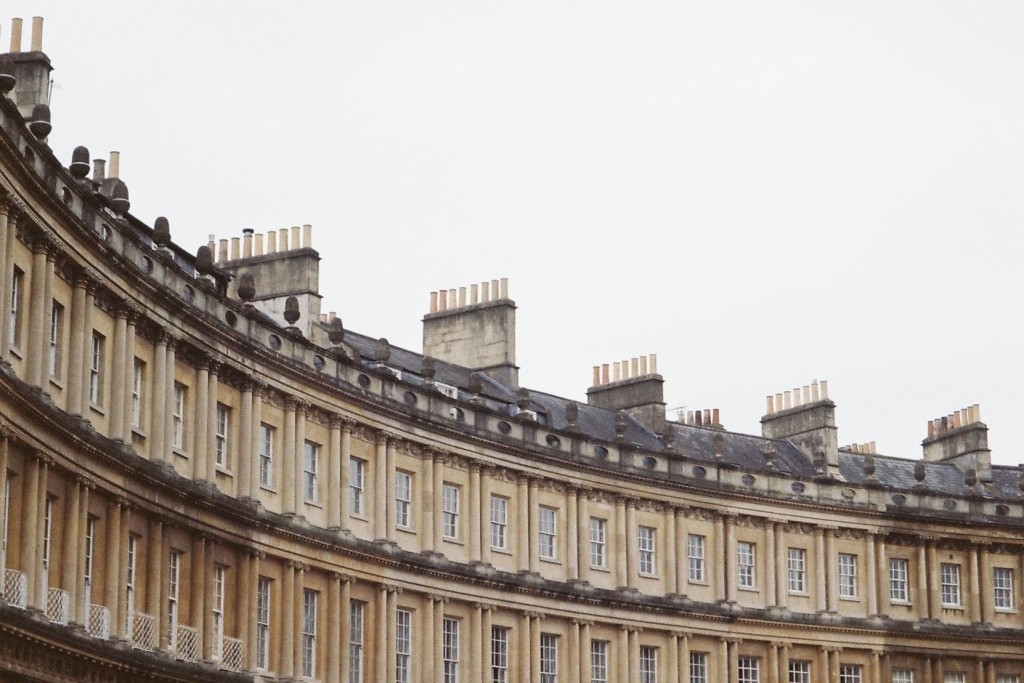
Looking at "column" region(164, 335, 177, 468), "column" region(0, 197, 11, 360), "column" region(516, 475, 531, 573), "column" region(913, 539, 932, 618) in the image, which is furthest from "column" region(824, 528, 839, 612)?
"column" region(0, 197, 11, 360)

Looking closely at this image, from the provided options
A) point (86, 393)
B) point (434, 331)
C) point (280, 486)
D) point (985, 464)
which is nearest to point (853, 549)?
point (985, 464)

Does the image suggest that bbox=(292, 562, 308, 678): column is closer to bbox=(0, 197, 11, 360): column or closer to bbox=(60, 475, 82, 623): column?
bbox=(60, 475, 82, 623): column

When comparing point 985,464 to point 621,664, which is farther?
point 985,464

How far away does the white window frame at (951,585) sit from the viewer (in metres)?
68.9

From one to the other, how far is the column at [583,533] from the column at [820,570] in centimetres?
956

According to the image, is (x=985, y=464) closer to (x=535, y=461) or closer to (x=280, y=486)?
(x=535, y=461)

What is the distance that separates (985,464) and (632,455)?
60.5 ft

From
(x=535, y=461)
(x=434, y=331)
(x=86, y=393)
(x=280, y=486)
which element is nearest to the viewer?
(x=86, y=393)

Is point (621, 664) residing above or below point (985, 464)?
below

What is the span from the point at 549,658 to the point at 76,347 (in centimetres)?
2368

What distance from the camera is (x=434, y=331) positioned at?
211 ft

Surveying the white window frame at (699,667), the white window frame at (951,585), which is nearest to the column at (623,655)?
the white window frame at (699,667)

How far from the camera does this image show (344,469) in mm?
51781

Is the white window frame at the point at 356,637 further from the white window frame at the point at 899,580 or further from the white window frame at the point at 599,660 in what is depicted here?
the white window frame at the point at 899,580
